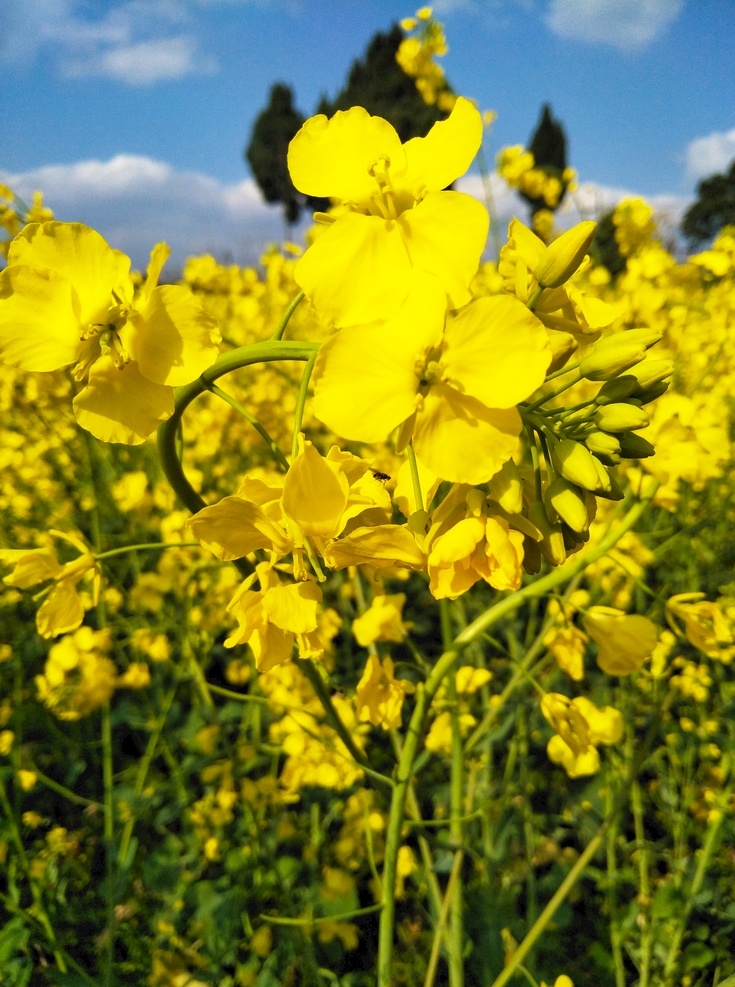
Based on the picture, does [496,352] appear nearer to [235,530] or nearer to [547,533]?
[547,533]

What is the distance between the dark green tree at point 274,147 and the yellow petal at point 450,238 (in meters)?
30.6

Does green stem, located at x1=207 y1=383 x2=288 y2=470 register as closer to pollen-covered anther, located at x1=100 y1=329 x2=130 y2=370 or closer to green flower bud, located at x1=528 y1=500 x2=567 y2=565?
pollen-covered anther, located at x1=100 y1=329 x2=130 y2=370

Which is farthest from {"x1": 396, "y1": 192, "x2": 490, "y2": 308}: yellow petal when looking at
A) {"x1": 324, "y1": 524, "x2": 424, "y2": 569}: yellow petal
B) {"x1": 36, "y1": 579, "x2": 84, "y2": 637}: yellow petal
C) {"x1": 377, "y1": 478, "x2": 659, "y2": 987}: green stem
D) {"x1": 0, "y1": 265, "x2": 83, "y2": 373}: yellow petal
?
{"x1": 36, "y1": 579, "x2": 84, "y2": 637}: yellow petal

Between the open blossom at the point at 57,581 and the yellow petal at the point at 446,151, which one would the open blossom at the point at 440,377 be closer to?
the yellow petal at the point at 446,151

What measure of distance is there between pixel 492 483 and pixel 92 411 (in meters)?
0.42

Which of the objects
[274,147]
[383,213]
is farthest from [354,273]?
[274,147]

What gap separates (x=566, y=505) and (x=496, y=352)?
0.18m

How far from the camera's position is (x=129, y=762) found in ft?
7.45

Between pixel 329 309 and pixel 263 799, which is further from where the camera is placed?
pixel 263 799

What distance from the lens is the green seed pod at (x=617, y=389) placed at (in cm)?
67

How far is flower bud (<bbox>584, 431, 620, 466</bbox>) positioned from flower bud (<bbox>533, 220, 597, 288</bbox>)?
0.16 meters

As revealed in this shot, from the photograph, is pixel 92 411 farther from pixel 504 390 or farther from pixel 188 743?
pixel 188 743

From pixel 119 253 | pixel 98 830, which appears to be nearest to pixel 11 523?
pixel 98 830

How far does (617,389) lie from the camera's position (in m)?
0.68
